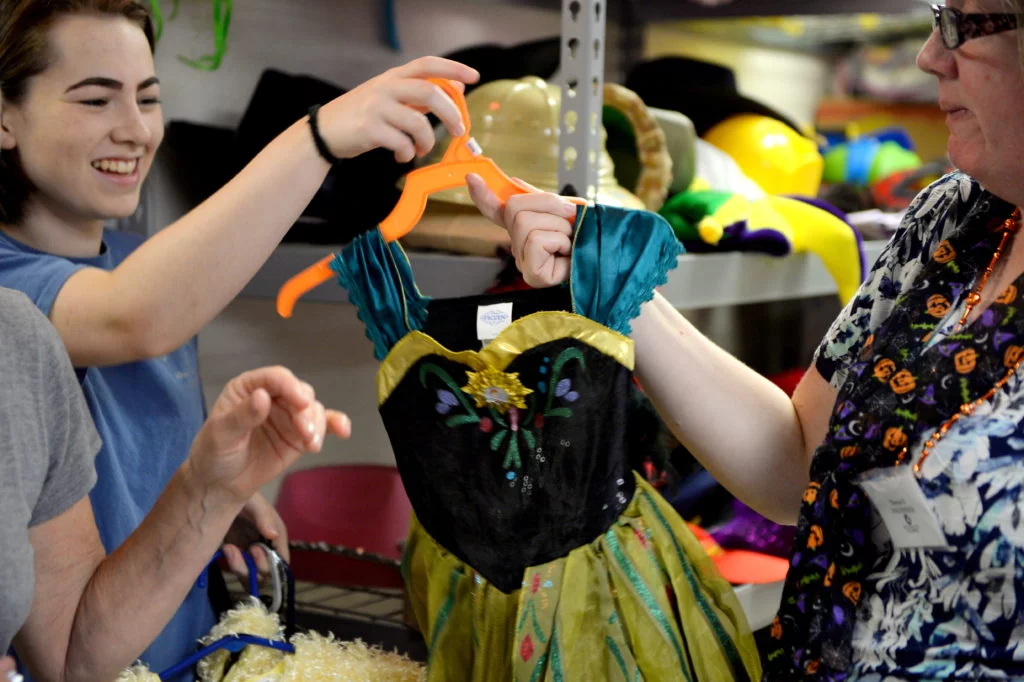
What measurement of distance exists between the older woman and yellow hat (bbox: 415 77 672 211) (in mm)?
332

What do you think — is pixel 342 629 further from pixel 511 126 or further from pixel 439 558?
pixel 511 126

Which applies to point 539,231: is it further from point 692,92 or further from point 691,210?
point 692,92

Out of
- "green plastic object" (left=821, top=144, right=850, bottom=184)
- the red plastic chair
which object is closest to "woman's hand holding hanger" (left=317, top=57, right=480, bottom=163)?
the red plastic chair

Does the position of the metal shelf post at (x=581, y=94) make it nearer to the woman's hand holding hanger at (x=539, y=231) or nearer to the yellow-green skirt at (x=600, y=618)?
the woman's hand holding hanger at (x=539, y=231)

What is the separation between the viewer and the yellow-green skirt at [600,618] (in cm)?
88

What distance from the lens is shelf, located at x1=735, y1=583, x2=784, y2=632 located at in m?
1.27

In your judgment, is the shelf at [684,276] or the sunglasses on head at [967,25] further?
the shelf at [684,276]

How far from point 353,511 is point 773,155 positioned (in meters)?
0.90

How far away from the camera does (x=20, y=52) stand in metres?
0.95

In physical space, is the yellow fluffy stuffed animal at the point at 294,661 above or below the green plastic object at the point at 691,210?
below

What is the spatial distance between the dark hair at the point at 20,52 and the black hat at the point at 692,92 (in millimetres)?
1010

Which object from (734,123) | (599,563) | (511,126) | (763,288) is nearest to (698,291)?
(763,288)

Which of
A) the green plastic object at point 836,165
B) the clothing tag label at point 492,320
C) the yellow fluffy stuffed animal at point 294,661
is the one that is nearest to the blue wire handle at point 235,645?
the yellow fluffy stuffed animal at point 294,661

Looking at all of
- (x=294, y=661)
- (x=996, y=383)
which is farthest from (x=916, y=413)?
(x=294, y=661)
